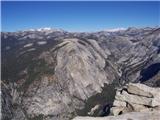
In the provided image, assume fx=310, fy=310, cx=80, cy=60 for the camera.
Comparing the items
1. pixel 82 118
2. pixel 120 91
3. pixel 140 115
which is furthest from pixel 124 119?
pixel 120 91

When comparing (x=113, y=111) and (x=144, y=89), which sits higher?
(x=144, y=89)

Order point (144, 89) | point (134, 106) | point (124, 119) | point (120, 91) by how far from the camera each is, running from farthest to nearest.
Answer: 1. point (120, 91)
2. point (144, 89)
3. point (134, 106)
4. point (124, 119)

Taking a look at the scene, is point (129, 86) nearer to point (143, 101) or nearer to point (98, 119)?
point (143, 101)

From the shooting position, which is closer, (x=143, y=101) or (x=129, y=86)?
(x=143, y=101)

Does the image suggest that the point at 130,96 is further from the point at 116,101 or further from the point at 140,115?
the point at 140,115

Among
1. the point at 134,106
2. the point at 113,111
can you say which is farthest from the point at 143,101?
the point at 113,111

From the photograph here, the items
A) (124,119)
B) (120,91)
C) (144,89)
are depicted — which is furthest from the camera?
(120,91)
